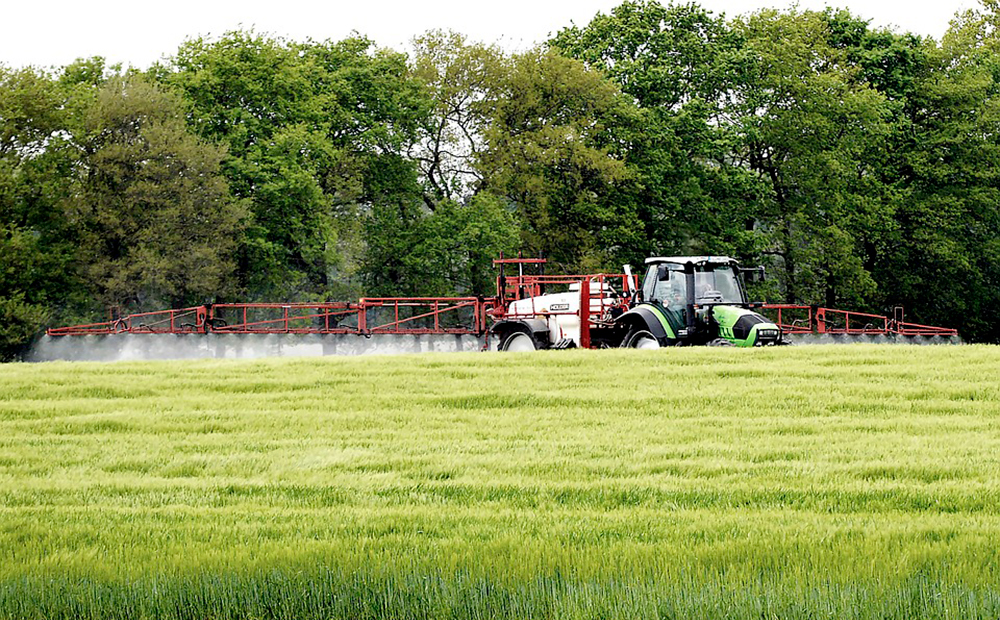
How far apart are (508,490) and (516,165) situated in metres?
35.0

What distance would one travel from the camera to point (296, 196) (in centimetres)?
4259

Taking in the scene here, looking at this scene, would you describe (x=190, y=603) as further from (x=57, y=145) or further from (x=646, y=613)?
(x=57, y=145)

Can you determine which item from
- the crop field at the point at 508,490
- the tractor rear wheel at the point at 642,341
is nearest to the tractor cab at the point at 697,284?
the tractor rear wheel at the point at 642,341

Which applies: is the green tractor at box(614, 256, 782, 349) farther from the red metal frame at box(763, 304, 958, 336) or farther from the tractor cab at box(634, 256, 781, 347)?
the red metal frame at box(763, 304, 958, 336)

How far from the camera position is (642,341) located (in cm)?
2344

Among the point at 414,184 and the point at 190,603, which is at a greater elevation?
the point at 414,184

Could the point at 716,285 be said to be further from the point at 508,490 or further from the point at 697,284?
the point at 508,490

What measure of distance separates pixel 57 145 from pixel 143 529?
35.2 metres

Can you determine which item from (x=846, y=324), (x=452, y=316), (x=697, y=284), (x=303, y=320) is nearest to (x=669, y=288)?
(x=697, y=284)

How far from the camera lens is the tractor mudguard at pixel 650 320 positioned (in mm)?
22594

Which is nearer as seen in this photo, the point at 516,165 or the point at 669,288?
the point at 669,288

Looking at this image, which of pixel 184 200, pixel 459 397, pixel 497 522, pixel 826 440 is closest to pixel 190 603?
pixel 497 522

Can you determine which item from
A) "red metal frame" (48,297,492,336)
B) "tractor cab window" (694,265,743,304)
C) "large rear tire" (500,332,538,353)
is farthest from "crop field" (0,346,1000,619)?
"red metal frame" (48,297,492,336)

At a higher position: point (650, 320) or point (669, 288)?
point (669, 288)
